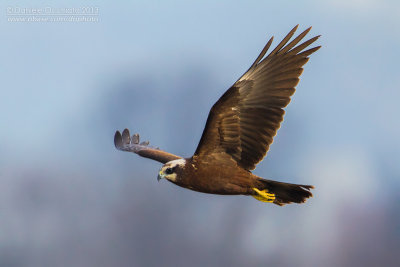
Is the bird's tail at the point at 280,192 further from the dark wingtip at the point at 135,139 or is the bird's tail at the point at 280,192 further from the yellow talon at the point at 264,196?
the dark wingtip at the point at 135,139

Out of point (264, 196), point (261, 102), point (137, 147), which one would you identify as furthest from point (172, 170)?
point (137, 147)

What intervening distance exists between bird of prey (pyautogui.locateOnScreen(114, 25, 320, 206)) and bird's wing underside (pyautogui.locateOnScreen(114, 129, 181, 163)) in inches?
103

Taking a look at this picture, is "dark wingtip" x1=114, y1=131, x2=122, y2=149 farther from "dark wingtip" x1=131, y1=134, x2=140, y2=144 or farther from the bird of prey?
the bird of prey

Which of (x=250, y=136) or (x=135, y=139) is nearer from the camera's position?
(x=250, y=136)

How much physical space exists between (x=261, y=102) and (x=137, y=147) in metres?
4.64

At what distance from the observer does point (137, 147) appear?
50.0ft

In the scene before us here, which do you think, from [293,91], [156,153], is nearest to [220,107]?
[293,91]

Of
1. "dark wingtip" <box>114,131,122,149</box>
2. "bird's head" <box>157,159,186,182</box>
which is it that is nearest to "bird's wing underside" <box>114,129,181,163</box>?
"dark wingtip" <box>114,131,122,149</box>

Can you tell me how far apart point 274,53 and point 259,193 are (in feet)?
8.23

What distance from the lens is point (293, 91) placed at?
11.4 m

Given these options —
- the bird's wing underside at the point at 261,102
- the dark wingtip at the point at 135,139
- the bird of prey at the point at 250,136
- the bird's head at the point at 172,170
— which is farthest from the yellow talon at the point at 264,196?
the dark wingtip at the point at 135,139

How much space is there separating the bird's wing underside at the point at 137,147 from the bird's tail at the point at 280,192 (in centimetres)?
284

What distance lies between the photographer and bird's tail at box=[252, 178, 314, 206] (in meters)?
11.4

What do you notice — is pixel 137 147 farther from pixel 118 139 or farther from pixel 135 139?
pixel 135 139
